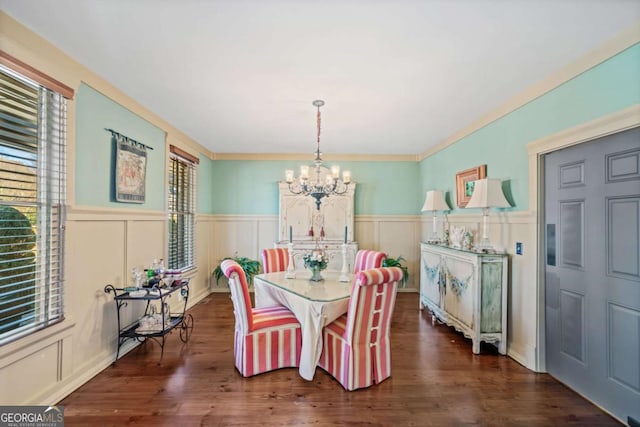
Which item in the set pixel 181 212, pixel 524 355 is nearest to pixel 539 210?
pixel 524 355

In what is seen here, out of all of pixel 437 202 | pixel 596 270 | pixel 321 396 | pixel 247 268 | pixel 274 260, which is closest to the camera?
pixel 596 270

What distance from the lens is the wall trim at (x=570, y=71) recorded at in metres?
1.85

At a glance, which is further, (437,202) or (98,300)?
(437,202)

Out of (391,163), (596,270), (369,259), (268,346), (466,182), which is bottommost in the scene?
(268,346)

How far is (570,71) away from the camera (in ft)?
7.34

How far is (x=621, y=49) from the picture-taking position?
1888mm

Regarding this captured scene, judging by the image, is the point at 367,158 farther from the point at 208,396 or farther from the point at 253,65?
the point at 208,396

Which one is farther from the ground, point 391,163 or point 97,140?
point 391,163

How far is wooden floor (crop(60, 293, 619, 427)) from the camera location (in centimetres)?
201

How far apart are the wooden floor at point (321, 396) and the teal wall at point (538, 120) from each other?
1.61 metres

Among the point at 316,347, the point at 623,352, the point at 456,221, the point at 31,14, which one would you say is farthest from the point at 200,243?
the point at 623,352

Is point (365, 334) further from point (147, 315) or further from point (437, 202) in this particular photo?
point (437, 202)

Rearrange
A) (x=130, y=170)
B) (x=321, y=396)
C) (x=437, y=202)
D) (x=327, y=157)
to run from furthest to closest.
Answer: (x=327, y=157) < (x=437, y=202) < (x=130, y=170) < (x=321, y=396)

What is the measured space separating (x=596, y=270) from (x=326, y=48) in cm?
256
